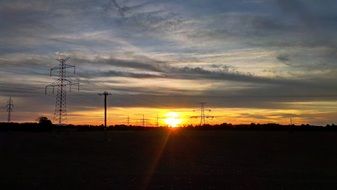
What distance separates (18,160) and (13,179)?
1515cm

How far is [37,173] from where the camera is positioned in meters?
36.7

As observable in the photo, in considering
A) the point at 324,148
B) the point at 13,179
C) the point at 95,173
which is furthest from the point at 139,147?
the point at 13,179

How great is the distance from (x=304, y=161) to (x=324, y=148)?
18214mm

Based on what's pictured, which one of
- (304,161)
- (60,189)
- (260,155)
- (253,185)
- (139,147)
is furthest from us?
(139,147)

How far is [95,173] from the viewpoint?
Answer: 37.1 meters

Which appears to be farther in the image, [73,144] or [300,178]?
[73,144]

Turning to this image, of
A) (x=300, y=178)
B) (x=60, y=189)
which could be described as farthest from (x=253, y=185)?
(x=60, y=189)

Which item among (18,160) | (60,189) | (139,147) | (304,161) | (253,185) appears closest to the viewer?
(60,189)

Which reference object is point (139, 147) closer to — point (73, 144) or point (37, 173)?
point (73, 144)

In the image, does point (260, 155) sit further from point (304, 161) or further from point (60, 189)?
point (60, 189)

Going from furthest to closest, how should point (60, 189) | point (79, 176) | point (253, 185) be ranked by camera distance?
1. point (79, 176)
2. point (253, 185)
3. point (60, 189)

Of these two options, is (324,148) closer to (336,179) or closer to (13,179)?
(336,179)

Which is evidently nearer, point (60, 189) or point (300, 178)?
point (60, 189)

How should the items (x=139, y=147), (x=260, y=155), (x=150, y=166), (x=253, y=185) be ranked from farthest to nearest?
(x=139, y=147) < (x=260, y=155) < (x=150, y=166) < (x=253, y=185)
